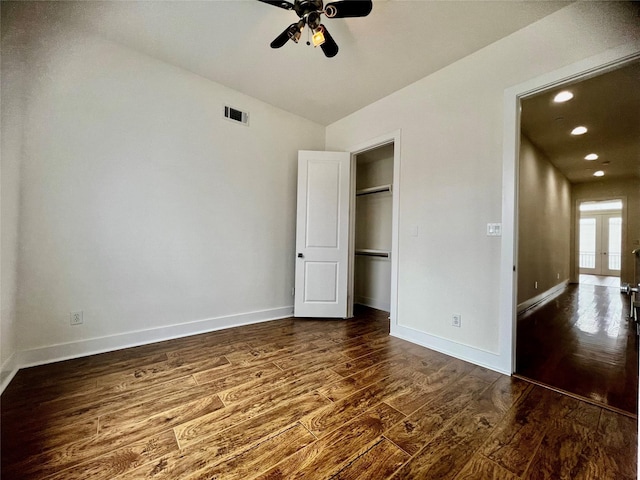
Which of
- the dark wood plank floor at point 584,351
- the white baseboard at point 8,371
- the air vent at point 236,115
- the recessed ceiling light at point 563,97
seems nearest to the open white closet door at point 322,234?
the air vent at point 236,115

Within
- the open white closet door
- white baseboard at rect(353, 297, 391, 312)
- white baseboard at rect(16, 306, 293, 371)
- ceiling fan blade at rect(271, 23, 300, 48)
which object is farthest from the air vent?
white baseboard at rect(353, 297, 391, 312)

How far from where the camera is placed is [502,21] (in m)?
1.96

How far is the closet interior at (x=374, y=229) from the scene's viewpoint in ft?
13.2

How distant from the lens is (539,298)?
4.68 metres

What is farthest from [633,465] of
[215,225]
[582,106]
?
[582,106]

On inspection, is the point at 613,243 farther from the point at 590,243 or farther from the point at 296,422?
the point at 296,422

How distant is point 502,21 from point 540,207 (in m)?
4.02

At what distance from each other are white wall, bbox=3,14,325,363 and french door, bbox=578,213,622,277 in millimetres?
11201

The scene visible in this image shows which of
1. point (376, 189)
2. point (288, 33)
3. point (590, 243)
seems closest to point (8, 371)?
point (288, 33)

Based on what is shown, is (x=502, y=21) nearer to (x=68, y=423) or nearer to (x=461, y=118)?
(x=461, y=118)

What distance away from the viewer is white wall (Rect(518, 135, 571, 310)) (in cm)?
393

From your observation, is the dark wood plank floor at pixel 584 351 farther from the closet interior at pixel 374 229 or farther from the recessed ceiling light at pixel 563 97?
the recessed ceiling light at pixel 563 97

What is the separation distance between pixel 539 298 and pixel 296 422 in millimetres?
5355

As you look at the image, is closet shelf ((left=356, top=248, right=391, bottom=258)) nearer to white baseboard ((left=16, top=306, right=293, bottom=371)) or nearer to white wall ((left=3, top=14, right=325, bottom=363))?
white wall ((left=3, top=14, right=325, bottom=363))
